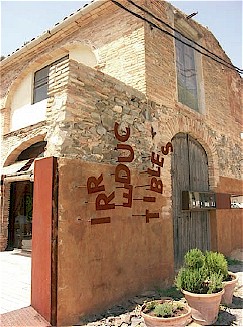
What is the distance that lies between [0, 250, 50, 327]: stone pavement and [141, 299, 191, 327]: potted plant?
1382 millimetres

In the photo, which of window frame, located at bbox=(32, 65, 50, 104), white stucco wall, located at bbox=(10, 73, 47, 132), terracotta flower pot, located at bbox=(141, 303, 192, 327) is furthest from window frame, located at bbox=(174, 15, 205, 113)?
terracotta flower pot, located at bbox=(141, 303, 192, 327)

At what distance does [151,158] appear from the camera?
6211 millimetres

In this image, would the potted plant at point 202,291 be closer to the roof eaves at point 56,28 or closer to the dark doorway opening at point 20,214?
the dark doorway opening at point 20,214

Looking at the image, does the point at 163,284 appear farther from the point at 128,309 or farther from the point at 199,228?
the point at 199,228

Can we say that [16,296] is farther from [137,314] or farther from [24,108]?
[24,108]

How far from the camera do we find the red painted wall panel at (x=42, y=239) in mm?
4050

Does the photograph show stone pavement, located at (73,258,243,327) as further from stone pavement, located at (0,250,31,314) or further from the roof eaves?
the roof eaves

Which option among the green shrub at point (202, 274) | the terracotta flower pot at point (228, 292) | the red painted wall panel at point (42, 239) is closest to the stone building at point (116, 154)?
the red painted wall panel at point (42, 239)

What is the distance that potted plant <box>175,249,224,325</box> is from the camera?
4.36 meters

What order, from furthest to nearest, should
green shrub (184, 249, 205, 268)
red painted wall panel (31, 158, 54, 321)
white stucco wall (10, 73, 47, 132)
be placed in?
white stucco wall (10, 73, 47, 132)
green shrub (184, 249, 205, 268)
red painted wall panel (31, 158, 54, 321)

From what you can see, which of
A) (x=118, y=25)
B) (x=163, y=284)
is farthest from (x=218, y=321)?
(x=118, y=25)

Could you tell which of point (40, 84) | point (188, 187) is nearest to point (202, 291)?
point (188, 187)

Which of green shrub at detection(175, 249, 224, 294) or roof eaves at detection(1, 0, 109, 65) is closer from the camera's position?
green shrub at detection(175, 249, 224, 294)

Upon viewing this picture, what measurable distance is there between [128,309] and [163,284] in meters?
1.48
